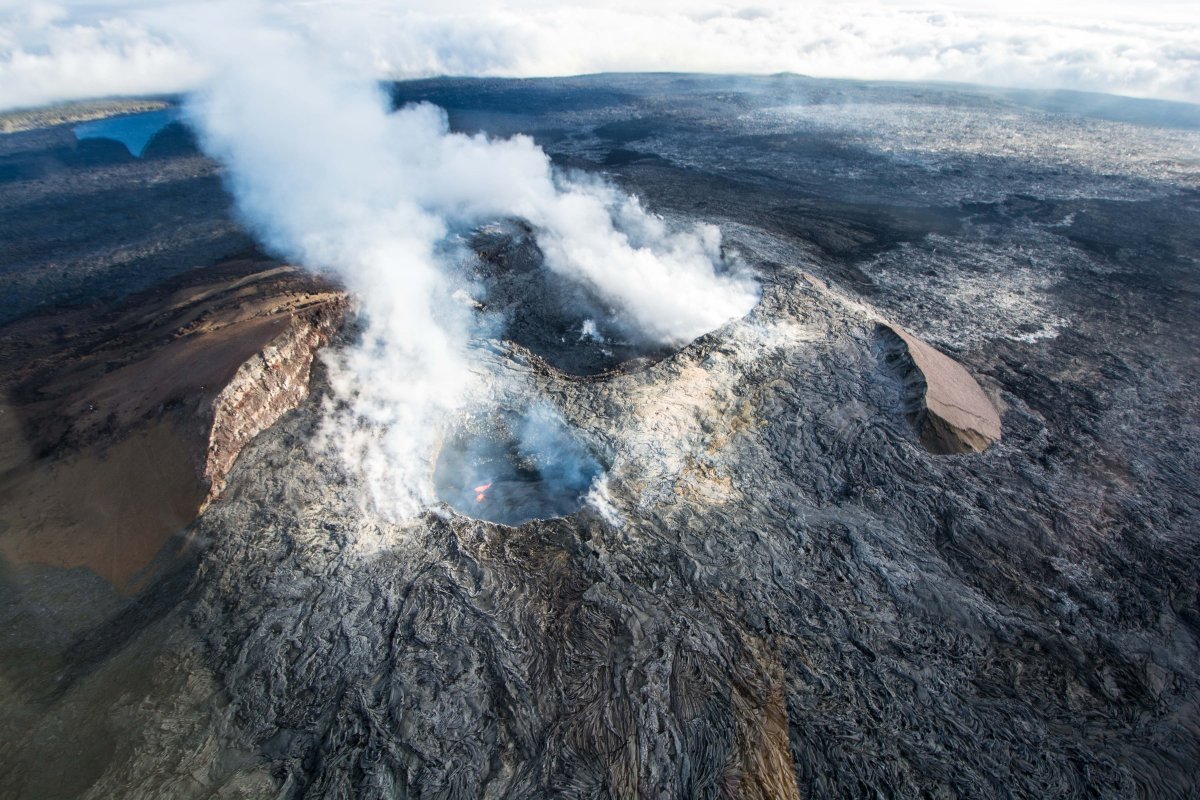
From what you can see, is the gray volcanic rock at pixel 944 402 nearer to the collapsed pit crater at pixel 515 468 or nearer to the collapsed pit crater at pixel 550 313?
the collapsed pit crater at pixel 550 313

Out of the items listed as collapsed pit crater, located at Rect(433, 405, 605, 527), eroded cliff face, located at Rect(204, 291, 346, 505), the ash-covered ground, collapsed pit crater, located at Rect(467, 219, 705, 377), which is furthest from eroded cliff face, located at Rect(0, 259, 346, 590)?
collapsed pit crater, located at Rect(467, 219, 705, 377)

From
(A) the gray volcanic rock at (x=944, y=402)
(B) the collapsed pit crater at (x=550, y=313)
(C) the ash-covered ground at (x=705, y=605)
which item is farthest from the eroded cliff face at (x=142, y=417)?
(A) the gray volcanic rock at (x=944, y=402)

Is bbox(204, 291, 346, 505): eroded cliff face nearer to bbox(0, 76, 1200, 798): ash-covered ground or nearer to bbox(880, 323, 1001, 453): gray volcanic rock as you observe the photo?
bbox(0, 76, 1200, 798): ash-covered ground

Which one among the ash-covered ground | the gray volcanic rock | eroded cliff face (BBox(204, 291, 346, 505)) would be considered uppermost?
eroded cliff face (BBox(204, 291, 346, 505))

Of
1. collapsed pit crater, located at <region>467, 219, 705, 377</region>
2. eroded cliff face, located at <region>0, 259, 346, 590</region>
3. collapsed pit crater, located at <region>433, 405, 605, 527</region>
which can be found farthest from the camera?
collapsed pit crater, located at <region>467, 219, 705, 377</region>

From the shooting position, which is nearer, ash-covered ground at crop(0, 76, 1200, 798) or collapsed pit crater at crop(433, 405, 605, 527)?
ash-covered ground at crop(0, 76, 1200, 798)

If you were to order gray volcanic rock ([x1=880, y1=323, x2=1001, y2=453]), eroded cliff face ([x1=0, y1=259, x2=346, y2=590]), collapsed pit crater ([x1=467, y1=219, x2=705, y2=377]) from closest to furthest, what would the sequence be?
eroded cliff face ([x1=0, y1=259, x2=346, y2=590]) < gray volcanic rock ([x1=880, y1=323, x2=1001, y2=453]) < collapsed pit crater ([x1=467, y1=219, x2=705, y2=377])
